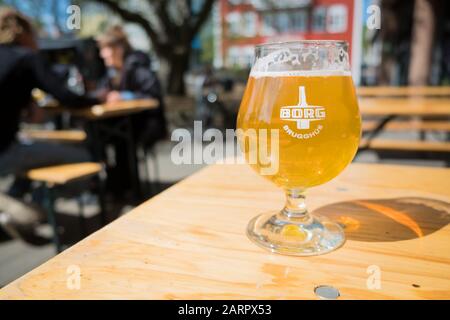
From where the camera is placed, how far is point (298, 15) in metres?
28.7

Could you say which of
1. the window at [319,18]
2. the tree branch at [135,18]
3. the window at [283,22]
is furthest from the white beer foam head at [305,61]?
the window at [283,22]

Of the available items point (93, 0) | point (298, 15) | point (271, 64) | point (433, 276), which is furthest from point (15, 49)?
point (298, 15)

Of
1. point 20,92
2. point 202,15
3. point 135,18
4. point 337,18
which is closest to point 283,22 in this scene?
point 337,18

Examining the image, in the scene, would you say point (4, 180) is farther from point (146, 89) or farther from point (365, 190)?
point (365, 190)

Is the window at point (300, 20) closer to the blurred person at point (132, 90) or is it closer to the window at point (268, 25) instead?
the window at point (268, 25)

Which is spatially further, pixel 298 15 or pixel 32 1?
pixel 298 15

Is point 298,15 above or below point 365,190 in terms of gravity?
above

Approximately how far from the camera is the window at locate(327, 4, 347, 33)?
26641mm

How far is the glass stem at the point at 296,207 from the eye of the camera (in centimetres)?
60

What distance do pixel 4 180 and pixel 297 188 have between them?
447 centimetres

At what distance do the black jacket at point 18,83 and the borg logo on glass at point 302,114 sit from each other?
7.57 ft

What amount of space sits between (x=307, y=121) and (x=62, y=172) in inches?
79.0

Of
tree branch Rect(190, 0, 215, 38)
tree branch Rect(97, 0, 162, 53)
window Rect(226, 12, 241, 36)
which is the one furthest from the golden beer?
window Rect(226, 12, 241, 36)

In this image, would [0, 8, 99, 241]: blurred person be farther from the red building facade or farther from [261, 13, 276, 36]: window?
[261, 13, 276, 36]: window
